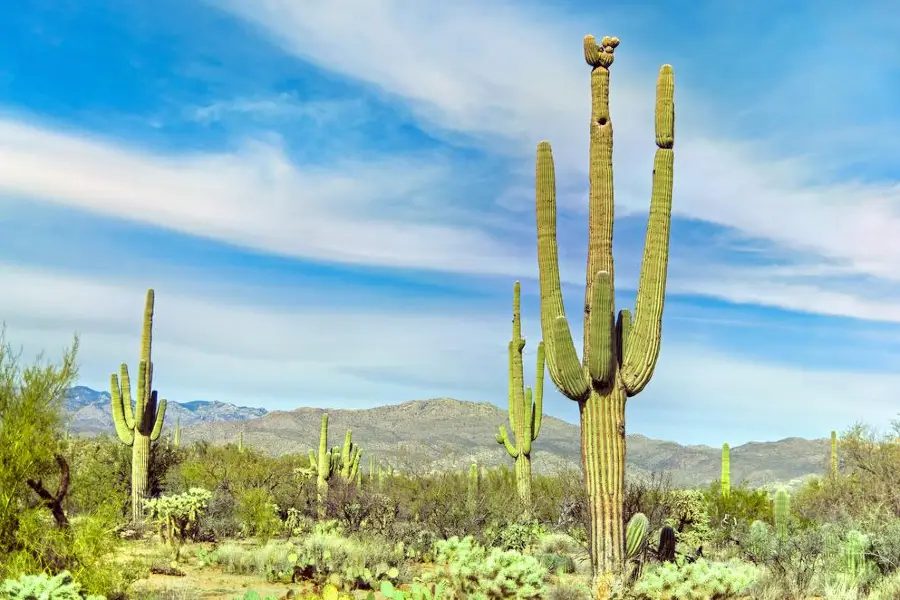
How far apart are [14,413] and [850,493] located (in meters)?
22.4

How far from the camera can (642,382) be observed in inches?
482

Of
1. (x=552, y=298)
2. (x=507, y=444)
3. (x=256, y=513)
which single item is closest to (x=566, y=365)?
(x=552, y=298)

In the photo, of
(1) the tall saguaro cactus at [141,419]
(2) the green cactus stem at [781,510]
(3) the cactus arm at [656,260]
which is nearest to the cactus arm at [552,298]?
(3) the cactus arm at [656,260]

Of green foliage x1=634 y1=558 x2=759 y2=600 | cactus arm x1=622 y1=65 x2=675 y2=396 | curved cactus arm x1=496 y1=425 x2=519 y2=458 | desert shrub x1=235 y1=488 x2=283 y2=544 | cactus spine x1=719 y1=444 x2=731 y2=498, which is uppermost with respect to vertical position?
cactus arm x1=622 y1=65 x2=675 y2=396

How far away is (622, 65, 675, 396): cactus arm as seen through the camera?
12195 mm

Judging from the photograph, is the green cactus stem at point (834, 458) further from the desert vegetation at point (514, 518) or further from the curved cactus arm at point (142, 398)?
the curved cactus arm at point (142, 398)

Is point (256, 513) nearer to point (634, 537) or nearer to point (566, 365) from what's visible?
point (634, 537)

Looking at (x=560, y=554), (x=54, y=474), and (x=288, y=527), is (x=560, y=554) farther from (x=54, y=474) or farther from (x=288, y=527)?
(x=54, y=474)

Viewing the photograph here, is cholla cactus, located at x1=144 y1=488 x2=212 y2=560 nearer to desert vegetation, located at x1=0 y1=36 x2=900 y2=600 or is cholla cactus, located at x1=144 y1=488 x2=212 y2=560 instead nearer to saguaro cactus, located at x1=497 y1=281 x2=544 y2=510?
desert vegetation, located at x1=0 y1=36 x2=900 y2=600

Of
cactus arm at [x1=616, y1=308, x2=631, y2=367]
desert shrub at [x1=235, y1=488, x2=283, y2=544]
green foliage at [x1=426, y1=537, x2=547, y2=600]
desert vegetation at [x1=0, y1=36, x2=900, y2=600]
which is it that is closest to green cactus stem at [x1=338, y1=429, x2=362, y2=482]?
desert vegetation at [x1=0, y1=36, x2=900, y2=600]

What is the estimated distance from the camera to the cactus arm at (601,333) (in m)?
12.0

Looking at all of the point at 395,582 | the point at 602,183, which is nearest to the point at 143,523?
the point at 395,582

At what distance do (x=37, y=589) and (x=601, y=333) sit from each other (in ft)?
25.6

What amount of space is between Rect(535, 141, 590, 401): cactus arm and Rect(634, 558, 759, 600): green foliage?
2821mm
